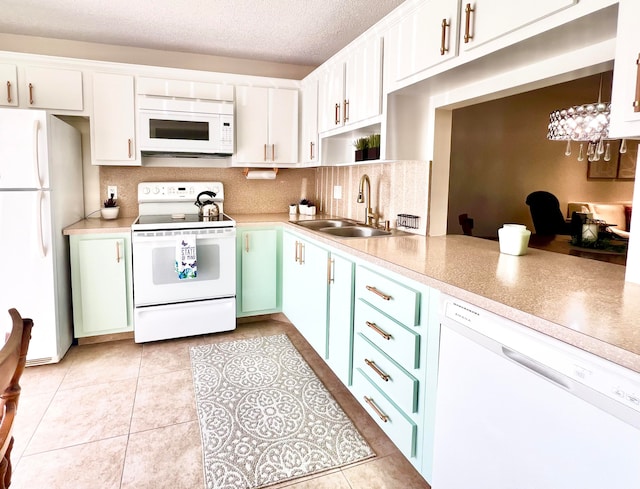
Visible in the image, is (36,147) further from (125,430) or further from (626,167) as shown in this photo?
(626,167)

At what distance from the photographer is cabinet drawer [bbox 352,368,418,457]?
1632 millimetres

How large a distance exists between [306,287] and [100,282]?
1521 mm

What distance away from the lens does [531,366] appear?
1.05 meters

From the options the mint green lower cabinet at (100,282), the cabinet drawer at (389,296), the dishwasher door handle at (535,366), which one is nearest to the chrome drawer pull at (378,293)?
the cabinet drawer at (389,296)

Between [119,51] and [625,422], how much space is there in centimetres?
401

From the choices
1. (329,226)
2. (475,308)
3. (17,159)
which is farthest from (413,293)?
(17,159)

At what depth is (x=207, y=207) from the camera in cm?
346

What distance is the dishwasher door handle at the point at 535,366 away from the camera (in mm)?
972

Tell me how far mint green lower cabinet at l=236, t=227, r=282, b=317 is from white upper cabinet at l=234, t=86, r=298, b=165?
27.9 inches

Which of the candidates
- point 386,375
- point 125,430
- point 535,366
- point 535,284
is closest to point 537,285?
point 535,284

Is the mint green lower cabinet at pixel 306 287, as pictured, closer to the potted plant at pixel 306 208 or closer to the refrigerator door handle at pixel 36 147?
the potted plant at pixel 306 208

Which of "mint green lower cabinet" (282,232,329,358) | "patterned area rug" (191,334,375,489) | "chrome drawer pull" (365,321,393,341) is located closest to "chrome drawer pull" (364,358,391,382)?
"chrome drawer pull" (365,321,393,341)

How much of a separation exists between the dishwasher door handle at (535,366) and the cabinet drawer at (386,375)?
0.55 m

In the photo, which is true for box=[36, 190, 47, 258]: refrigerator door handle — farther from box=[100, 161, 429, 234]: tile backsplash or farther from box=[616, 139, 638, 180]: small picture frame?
box=[616, 139, 638, 180]: small picture frame
